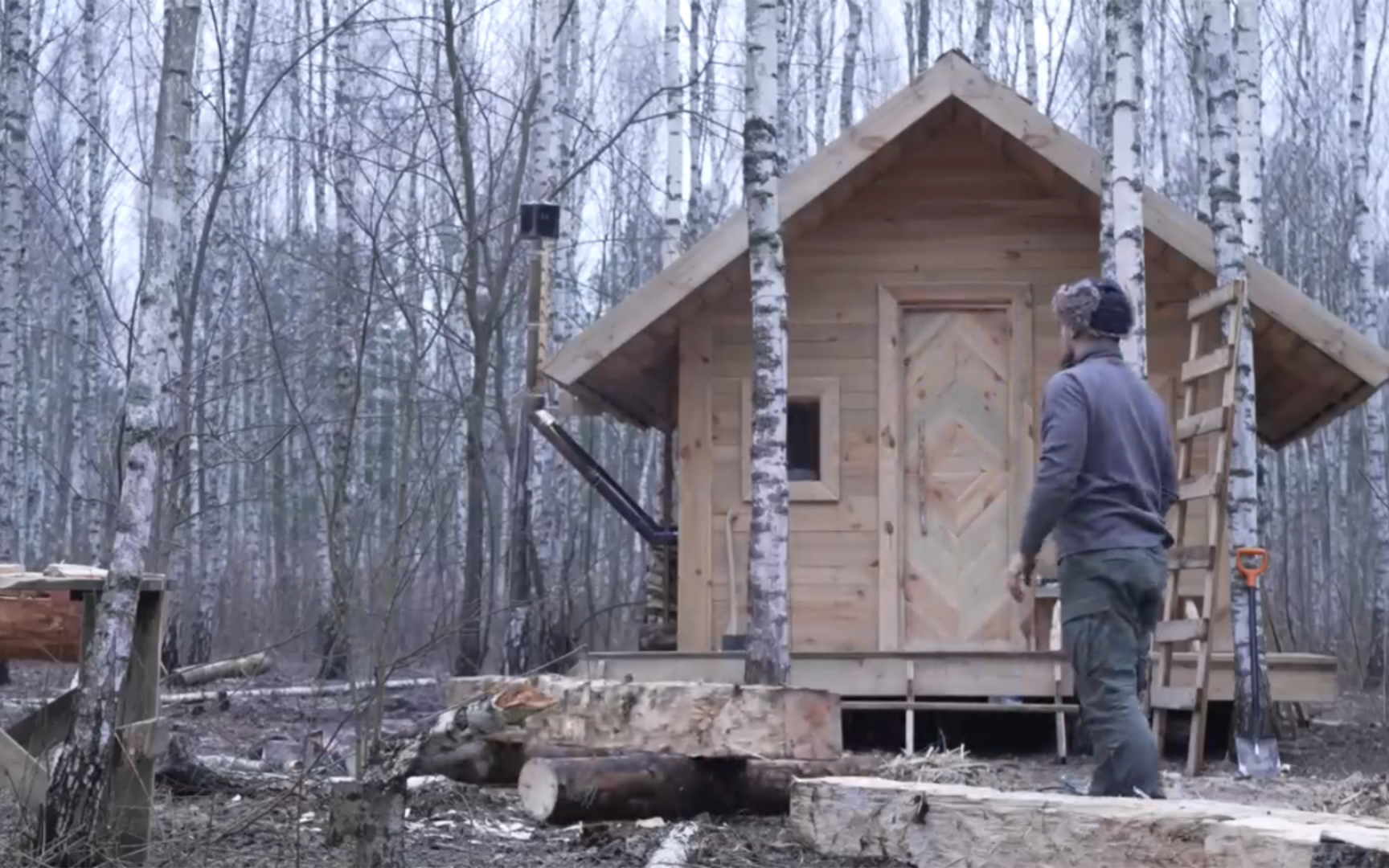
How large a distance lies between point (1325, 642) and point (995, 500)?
10.8 metres

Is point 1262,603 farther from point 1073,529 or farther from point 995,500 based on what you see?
point 1073,529

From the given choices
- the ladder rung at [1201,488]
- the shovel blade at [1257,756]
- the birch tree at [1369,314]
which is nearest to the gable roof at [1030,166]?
the ladder rung at [1201,488]

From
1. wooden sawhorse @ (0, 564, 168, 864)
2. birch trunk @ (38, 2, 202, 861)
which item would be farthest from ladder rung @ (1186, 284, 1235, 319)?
wooden sawhorse @ (0, 564, 168, 864)

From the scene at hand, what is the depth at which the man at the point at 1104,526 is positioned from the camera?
608 cm

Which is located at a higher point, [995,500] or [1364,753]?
[995,500]

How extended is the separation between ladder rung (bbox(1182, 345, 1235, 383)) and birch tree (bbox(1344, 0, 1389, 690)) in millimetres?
7238

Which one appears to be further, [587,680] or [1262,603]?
[1262,603]

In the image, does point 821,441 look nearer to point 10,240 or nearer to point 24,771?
point 24,771

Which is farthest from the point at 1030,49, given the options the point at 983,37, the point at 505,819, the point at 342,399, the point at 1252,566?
the point at 505,819

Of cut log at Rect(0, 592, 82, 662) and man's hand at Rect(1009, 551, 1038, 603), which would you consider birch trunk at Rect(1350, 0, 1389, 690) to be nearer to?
man's hand at Rect(1009, 551, 1038, 603)

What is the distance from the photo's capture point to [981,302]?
42.4ft

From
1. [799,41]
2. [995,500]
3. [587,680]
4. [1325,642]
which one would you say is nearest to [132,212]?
[799,41]

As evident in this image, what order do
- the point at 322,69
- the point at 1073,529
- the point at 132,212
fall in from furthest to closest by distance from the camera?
the point at 132,212
the point at 322,69
the point at 1073,529

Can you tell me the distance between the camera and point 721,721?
792 centimetres
